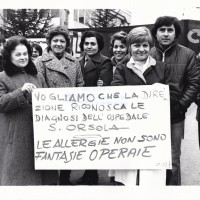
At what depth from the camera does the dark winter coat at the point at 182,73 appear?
10.3 ft

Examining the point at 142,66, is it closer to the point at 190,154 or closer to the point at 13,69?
the point at 13,69

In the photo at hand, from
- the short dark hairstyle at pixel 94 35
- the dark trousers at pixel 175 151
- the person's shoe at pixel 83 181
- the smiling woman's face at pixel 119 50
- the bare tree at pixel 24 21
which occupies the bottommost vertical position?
the person's shoe at pixel 83 181

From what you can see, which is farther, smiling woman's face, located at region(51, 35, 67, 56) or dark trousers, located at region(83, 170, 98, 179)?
dark trousers, located at region(83, 170, 98, 179)

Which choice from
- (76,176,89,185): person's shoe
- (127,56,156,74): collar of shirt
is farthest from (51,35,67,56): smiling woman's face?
(76,176,89,185): person's shoe

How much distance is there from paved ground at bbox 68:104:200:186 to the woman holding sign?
2.16 ft

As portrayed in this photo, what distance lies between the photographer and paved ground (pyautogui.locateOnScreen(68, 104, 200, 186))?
3706 millimetres

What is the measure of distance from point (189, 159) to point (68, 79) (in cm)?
161

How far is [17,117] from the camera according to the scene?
2.99 meters

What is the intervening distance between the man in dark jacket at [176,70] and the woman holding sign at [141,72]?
174mm

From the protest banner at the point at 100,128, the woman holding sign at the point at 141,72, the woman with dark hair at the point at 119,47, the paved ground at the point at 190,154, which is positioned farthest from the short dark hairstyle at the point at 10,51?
the paved ground at the point at 190,154

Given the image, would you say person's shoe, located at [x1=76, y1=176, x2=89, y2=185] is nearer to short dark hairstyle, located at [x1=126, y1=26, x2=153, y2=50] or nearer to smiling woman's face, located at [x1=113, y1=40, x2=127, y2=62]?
smiling woman's face, located at [x1=113, y1=40, x2=127, y2=62]

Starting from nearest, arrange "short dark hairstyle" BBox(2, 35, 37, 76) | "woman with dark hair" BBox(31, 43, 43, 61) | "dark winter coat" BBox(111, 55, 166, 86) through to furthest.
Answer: "short dark hairstyle" BBox(2, 35, 37, 76) → "dark winter coat" BBox(111, 55, 166, 86) → "woman with dark hair" BBox(31, 43, 43, 61)

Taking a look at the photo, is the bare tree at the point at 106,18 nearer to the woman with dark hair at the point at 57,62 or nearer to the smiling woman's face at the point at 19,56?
the woman with dark hair at the point at 57,62
